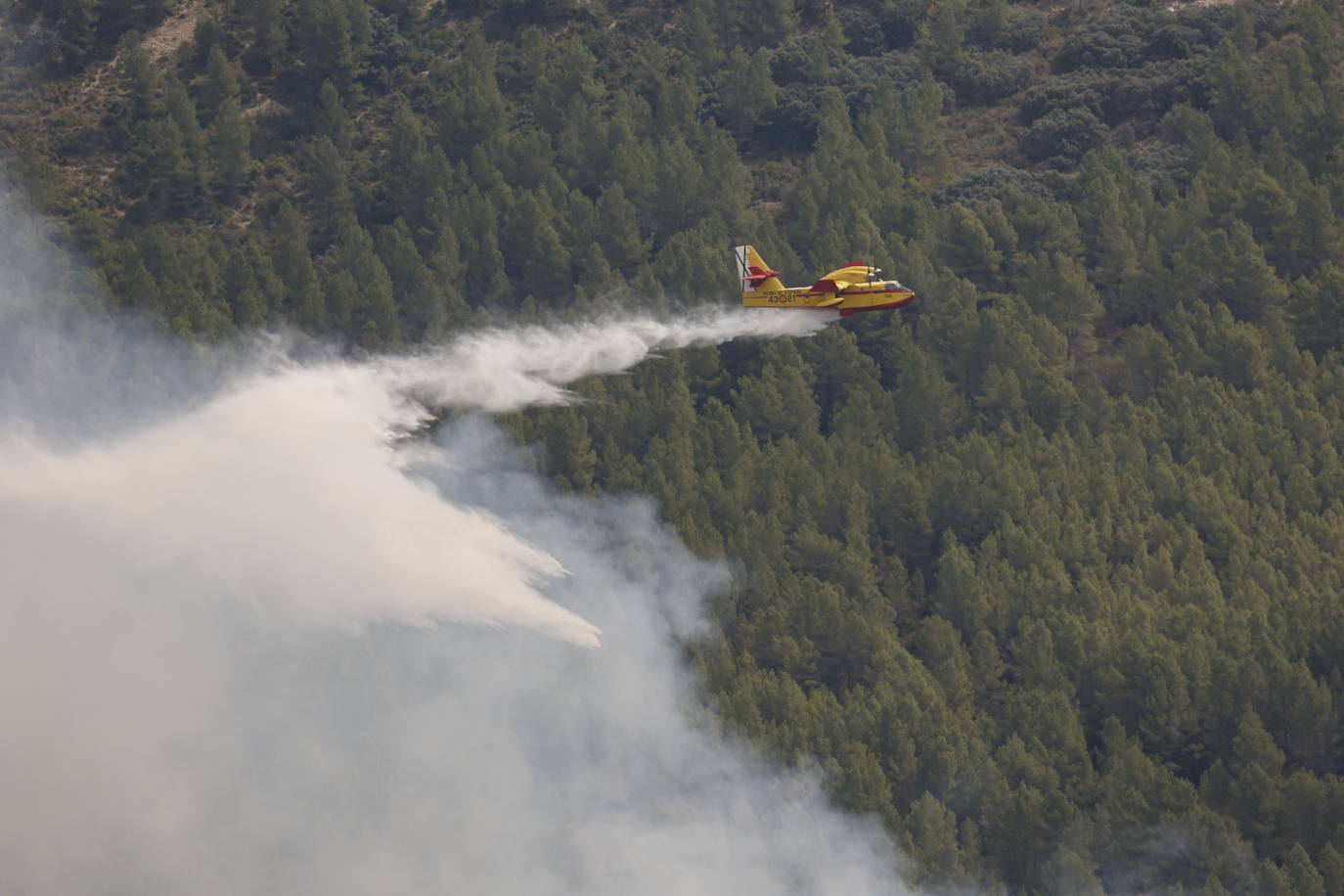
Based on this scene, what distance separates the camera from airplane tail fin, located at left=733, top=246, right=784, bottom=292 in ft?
276

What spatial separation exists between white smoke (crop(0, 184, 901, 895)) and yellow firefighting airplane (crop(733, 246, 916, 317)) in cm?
277

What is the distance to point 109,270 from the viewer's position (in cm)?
11181

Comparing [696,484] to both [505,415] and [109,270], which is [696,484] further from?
[109,270]

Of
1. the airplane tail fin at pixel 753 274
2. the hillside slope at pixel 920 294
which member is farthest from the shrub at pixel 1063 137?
the airplane tail fin at pixel 753 274

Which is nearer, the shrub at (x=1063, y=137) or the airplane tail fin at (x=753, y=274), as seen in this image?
the airplane tail fin at (x=753, y=274)

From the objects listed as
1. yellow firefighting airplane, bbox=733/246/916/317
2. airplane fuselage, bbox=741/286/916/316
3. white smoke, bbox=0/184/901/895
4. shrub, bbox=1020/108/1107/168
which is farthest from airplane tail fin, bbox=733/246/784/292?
shrub, bbox=1020/108/1107/168

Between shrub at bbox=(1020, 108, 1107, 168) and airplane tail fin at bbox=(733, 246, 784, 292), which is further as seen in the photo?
shrub at bbox=(1020, 108, 1107, 168)

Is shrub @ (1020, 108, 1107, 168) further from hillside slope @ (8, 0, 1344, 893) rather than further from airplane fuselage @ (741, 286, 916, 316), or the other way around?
airplane fuselage @ (741, 286, 916, 316)

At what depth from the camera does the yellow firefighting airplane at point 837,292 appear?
8188 cm

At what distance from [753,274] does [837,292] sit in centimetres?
353

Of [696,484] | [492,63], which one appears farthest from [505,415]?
[492,63]

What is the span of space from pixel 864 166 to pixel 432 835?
53.3 meters

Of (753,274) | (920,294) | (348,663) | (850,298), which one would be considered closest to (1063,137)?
(920,294)

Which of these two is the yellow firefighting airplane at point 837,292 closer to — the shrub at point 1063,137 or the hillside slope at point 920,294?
the hillside slope at point 920,294
